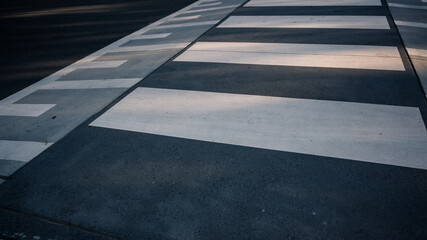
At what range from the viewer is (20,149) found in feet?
10.8

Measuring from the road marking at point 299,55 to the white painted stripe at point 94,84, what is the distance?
121cm

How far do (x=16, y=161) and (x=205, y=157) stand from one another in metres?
2.20

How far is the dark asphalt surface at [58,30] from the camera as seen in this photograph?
5820 millimetres

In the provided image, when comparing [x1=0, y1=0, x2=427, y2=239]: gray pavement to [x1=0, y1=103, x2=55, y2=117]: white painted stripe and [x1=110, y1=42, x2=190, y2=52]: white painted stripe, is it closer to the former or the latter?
[x1=0, y1=103, x2=55, y2=117]: white painted stripe

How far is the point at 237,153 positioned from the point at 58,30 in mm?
8211

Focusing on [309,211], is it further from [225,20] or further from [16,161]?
[225,20]

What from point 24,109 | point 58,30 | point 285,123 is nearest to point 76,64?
point 24,109

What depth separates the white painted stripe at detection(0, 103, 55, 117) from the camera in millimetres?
4048

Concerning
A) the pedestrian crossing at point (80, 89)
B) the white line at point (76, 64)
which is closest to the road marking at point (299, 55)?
the pedestrian crossing at point (80, 89)

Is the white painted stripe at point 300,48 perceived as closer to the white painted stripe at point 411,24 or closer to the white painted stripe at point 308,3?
the white painted stripe at point 411,24

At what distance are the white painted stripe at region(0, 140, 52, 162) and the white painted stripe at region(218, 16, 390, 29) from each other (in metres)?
5.45

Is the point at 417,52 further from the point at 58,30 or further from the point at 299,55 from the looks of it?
the point at 58,30

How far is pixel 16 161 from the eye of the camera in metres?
3.11

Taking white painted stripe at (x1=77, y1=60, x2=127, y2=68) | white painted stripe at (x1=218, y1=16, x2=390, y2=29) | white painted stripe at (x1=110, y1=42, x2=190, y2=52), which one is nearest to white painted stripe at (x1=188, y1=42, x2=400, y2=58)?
white painted stripe at (x1=110, y1=42, x2=190, y2=52)
